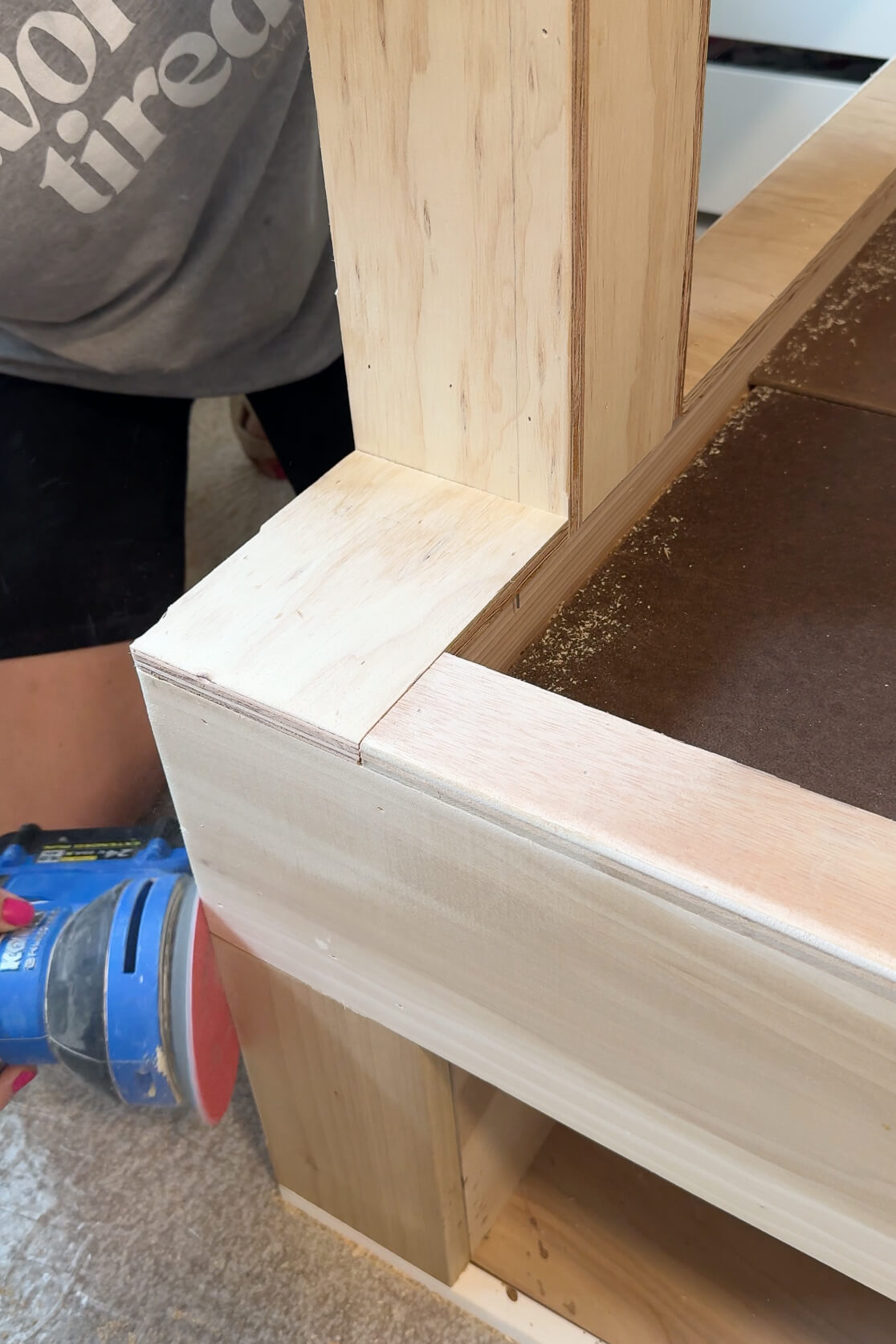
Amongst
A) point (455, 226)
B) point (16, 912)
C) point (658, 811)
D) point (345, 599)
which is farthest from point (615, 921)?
point (16, 912)

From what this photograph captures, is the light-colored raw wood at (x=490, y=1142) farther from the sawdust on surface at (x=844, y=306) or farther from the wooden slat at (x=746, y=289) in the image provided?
the sawdust on surface at (x=844, y=306)

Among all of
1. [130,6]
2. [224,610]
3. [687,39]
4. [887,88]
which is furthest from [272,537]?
[887,88]

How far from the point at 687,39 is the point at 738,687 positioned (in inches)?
11.4

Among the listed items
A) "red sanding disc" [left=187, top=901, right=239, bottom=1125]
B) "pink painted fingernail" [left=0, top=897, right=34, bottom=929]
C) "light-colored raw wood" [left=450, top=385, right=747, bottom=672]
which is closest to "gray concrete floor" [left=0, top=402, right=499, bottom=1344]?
"red sanding disc" [left=187, top=901, right=239, bottom=1125]

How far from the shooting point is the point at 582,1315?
0.74 metres

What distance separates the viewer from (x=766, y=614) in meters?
0.56

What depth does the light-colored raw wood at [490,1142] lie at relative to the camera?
669mm

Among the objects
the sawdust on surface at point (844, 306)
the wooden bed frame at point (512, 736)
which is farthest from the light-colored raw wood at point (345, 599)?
the sawdust on surface at point (844, 306)

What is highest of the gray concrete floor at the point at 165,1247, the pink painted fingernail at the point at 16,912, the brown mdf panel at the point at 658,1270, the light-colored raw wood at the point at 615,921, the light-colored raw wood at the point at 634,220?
the light-colored raw wood at the point at 634,220

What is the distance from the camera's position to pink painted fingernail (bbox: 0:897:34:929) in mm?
673

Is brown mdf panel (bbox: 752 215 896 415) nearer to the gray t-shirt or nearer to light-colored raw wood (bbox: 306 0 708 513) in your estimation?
light-colored raw wood (bbox: 306 0 708 513)

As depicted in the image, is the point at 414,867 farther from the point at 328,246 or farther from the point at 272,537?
the point at 328,246

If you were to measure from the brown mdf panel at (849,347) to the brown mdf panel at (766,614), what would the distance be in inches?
0.9

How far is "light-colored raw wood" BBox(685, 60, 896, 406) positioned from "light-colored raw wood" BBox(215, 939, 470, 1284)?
40cm
